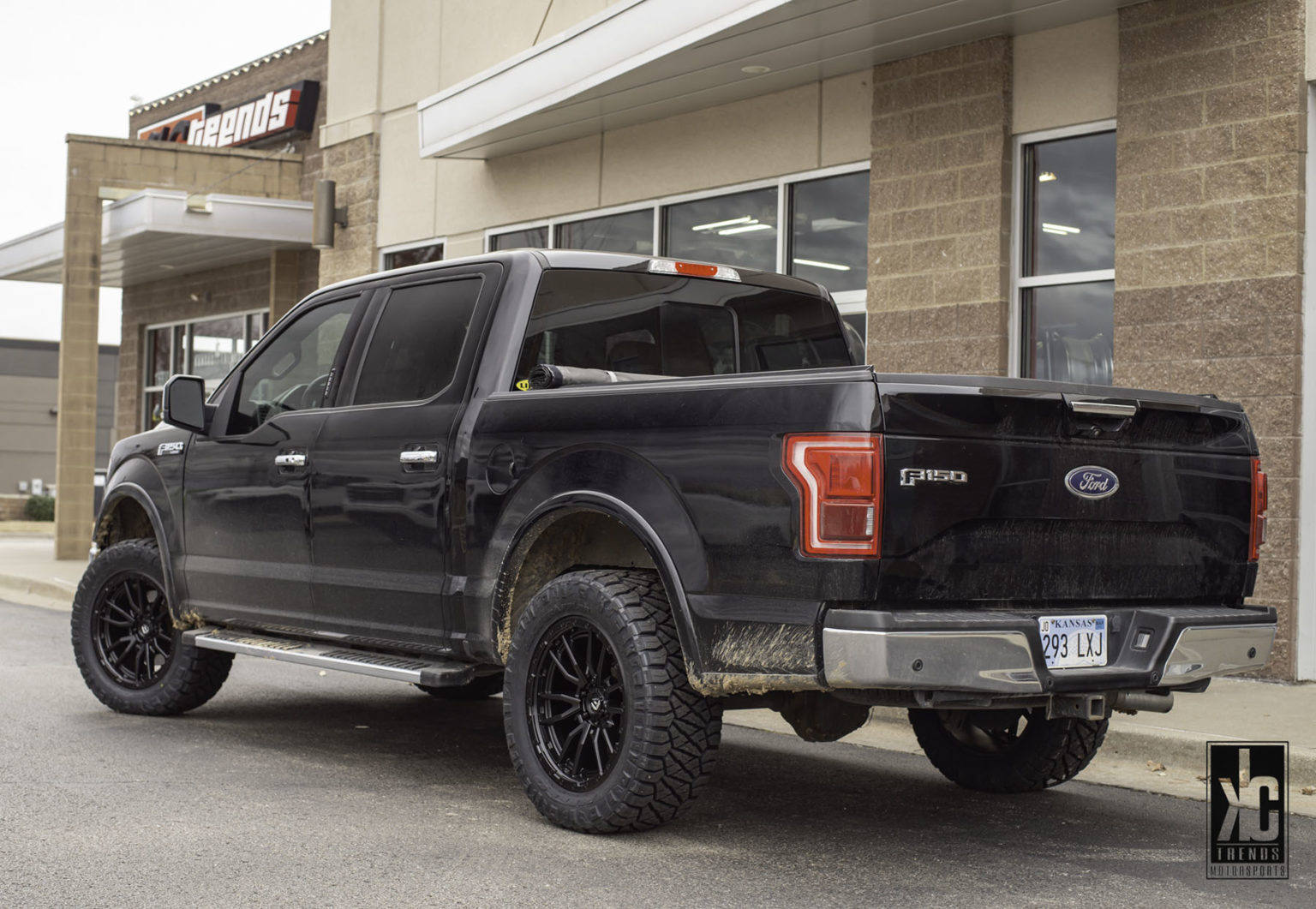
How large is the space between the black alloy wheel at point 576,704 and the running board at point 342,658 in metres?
0.50

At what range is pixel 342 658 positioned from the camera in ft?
20.4

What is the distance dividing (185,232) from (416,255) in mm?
4481

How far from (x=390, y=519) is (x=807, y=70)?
7013mm

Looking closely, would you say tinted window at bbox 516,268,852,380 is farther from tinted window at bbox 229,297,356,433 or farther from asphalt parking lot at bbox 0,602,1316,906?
asphalt parking lot at bbox 0,602,1316,906

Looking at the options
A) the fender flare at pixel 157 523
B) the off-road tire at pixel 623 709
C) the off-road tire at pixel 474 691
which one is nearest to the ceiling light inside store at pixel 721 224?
the off-road tire at pixel 474 691

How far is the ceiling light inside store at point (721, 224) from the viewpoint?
42.5 ft

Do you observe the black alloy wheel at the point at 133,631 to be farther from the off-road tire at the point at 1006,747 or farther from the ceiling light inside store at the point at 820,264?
the ceiling light inside store at the point at 820,264

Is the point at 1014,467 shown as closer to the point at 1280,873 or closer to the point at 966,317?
the point at 1280,873

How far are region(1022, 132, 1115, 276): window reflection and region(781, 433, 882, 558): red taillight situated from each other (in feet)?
21.1

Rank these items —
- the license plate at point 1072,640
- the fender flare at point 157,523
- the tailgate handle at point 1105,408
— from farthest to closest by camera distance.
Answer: the fender flare at point 157,523 < the tailgate handle at point 1105,408 < the license plate at point 1072,640

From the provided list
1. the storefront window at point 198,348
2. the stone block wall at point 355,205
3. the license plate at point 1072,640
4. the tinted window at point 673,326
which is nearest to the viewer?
the license plate at point 1072,640

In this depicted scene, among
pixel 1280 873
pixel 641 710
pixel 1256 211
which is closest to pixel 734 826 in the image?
pixel 641 710

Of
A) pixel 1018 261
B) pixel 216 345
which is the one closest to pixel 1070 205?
pixel 1018 261

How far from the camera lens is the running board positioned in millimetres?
5738
